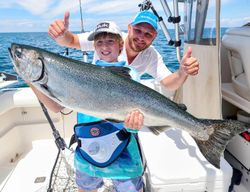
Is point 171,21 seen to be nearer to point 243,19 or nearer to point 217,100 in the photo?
point 243,19

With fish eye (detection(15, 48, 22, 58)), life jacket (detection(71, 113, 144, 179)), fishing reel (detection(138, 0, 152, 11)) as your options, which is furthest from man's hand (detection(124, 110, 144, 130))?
fishing reel (detection(138, 0, 152, 11))

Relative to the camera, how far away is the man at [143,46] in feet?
6.73

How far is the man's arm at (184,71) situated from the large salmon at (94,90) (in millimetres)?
350

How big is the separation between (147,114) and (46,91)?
0.61 meters

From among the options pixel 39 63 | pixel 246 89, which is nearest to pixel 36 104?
pixel 39 63

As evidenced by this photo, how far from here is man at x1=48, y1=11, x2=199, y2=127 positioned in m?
2.05

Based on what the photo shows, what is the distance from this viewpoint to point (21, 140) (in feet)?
13.0

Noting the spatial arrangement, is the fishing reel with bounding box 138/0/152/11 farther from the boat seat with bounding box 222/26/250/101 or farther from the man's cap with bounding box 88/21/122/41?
the man's cap with bounding box 88/21/122/41

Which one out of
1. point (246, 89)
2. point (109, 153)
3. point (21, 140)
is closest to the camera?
point (109, 153)

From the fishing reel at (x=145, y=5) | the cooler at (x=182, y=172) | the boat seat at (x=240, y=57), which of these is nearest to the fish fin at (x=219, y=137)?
the cooler at (x=182, y=172)

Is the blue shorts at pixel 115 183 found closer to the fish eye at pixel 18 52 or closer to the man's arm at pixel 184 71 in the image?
the man's arm at pixel 184 71

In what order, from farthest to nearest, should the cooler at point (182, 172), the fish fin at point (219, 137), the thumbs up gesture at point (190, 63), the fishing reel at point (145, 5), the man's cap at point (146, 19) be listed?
the fishing reel at point (145, 5) → the man's cap at point (146, 19) → the cooler at point (182, 172) → the thumbs up gesture at point (190, 63) → the fish fin at point (219, 137)

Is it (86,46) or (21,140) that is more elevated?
(86,46)

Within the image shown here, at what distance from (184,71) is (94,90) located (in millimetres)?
709
